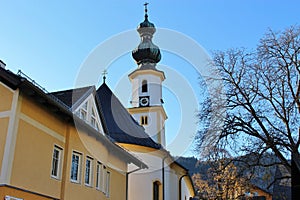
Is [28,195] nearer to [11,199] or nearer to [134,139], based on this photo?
[11,199]

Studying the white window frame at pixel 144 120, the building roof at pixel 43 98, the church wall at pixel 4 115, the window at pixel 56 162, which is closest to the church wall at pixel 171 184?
the white window frame at pixel 144 120

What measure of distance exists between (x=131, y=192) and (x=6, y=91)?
684 inches

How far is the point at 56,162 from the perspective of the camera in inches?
497

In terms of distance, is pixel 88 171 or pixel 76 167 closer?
pixel 76 167

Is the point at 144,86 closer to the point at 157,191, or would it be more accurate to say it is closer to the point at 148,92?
the point at 148,92

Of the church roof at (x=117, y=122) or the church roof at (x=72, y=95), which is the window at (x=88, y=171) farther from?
the church roof at (x=117, y=122)

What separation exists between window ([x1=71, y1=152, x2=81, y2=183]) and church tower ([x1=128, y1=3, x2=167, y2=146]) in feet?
68.3

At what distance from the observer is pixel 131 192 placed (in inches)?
1052

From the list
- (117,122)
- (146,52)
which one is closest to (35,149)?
(117,122)

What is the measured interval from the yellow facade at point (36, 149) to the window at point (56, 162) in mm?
91

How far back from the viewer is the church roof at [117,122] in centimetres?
2516

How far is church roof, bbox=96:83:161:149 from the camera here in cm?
2516

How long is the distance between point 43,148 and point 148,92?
989 inches

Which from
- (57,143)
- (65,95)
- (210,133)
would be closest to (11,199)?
(57,143)
